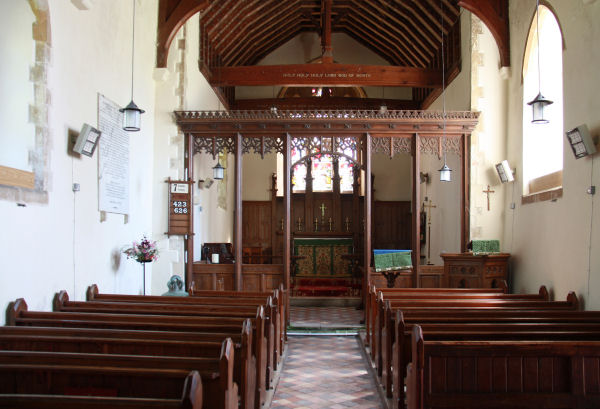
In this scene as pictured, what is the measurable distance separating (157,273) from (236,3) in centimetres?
555

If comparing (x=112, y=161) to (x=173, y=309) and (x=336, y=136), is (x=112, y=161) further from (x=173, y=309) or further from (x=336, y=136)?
(x=336, y=136)

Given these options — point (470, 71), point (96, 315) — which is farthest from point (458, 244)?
point (96, 315)

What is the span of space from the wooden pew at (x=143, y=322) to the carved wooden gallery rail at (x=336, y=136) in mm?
4355

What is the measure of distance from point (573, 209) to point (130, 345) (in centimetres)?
489

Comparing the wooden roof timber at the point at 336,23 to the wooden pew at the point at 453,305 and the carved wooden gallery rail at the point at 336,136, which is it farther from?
the wooden pew at the point at 453,305

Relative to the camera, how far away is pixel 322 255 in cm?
1422

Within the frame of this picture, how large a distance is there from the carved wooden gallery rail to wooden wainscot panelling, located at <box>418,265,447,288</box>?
0.12 meters

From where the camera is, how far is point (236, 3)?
10.8 meters

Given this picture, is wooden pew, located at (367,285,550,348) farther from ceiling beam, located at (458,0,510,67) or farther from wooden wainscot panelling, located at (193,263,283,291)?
ceiling beam, located at (458,0,510,67)

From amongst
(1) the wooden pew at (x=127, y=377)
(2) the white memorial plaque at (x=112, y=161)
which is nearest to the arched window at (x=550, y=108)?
(2) the white memorial plaque at (x=112, y=161)

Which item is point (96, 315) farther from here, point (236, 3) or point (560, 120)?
point (236, 3)

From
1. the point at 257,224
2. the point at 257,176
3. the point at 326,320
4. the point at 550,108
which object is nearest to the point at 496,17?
the point at 550,108

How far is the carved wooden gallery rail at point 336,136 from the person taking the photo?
8.88 metres

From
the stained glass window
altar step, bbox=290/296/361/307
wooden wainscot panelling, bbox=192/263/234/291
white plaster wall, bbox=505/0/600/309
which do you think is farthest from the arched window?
the stained glass window
